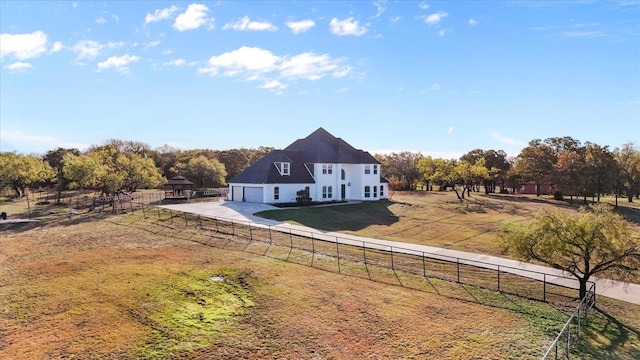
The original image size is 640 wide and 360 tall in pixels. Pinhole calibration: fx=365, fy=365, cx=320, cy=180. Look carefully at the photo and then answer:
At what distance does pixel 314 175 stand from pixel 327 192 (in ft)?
9.25

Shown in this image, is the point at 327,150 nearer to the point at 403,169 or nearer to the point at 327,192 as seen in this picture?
the point at 327,192

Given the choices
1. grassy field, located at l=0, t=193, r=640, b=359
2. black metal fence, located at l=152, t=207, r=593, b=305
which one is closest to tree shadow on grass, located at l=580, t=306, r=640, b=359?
grassy field, located at l=0, t=193, r=640, b=359

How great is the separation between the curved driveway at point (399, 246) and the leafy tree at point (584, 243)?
1.00 metres

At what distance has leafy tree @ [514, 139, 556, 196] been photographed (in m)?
64.1

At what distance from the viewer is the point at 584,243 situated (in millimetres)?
14695

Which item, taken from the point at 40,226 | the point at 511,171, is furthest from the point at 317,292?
the point at 511,171

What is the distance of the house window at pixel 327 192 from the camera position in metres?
47.3

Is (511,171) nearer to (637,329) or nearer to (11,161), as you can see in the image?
(637,329)

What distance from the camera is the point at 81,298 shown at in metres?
14.5

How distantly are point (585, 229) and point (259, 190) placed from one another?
110ft

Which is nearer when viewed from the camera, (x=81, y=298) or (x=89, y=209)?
(x=81, y=298)

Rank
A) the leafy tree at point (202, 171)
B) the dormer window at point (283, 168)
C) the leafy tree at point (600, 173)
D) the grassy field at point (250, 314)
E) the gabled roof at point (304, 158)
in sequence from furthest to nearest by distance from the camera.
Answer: the leafy tree at point (202, 171) → the leafy tree at point (600, 173) → the dormer window at point (283, 168) → the gabled roof at point (304, 158) → the grassy field at point (250, 314)

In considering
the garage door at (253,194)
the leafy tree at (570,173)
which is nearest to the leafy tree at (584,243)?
the garage door at (253,194)

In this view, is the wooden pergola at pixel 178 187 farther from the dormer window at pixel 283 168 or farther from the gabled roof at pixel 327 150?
the gabled roof at pixel 327 150
